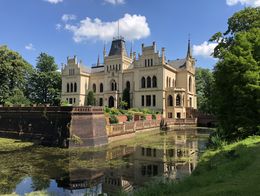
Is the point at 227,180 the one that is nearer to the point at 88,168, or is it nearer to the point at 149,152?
the point at 88,168

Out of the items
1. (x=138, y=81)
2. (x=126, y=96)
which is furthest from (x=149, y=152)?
(x=126, y=96)

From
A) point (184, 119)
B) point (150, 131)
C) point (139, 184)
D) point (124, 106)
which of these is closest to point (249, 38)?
point (139, 184)

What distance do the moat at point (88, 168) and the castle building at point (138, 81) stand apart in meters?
27.1

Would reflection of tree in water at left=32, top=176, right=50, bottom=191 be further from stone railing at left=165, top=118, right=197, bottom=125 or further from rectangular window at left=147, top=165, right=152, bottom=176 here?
stone railing at left=165, top=118, right=197, bottom=125

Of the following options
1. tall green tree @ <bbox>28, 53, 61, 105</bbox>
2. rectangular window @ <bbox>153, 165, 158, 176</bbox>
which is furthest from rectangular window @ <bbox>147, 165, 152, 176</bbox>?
tall green tree @ <bbox>28, 53, 61, 105</bbox>

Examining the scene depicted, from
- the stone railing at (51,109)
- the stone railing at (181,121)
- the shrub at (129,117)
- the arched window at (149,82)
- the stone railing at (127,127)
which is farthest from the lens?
the arched window at (149,82)

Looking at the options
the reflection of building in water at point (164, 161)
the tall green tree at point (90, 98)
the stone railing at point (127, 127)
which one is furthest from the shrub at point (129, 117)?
the tall green tree at point (90, 98)

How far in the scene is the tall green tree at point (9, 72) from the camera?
47.6 m

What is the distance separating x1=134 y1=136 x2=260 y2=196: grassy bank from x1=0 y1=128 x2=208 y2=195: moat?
2.20 m

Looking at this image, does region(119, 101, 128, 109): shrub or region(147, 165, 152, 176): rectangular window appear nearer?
region(147, 165, 152, 176): rectangular window

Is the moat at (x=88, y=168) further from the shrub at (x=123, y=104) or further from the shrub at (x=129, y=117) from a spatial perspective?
the shrub at (x=123, y=104)

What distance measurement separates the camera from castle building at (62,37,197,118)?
49344 mm

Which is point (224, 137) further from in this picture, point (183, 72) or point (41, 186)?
point (183, 72)

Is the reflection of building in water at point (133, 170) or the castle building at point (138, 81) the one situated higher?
the castle building at point (138, 81)
